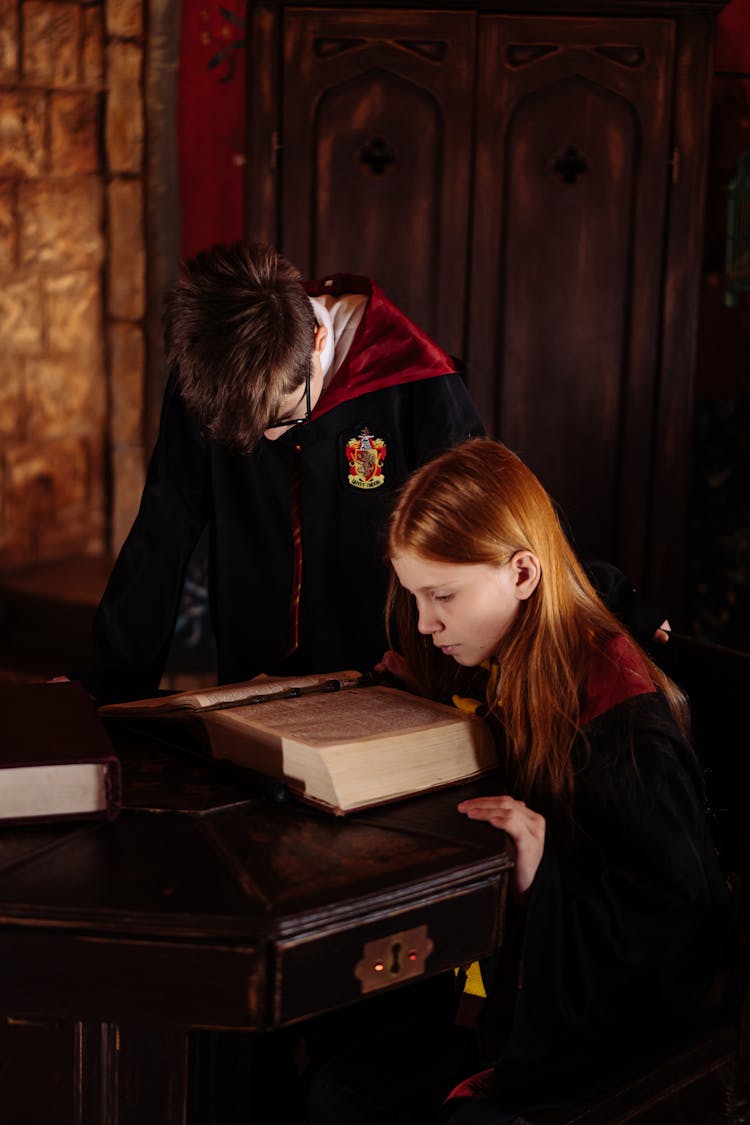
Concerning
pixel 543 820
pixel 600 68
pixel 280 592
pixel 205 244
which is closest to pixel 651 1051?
pixel 543 820

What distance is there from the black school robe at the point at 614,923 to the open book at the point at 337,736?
12cm

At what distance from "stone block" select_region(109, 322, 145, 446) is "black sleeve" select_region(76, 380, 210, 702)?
110 inches

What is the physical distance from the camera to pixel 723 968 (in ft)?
4.72

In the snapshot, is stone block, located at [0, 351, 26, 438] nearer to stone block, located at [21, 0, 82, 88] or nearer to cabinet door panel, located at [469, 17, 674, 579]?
stone block, located at [21, 0, 82, 88]

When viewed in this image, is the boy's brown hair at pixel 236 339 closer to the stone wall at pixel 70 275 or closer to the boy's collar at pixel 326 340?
the boy's collar at pixel 326 340

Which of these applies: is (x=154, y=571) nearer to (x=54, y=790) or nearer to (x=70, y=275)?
(x=54, y=790)

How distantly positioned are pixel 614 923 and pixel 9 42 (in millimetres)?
4728

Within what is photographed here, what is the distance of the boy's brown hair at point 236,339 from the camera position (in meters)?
1.71

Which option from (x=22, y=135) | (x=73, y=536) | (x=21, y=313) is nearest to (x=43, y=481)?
(x=73, y=536)

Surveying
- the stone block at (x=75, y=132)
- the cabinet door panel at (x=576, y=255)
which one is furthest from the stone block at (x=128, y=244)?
the cabinet door panel at (x=576, y=255)

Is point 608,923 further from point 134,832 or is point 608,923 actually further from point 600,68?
point 600,68

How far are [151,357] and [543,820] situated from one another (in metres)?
3.65

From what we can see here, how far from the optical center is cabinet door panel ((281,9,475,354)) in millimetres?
3498

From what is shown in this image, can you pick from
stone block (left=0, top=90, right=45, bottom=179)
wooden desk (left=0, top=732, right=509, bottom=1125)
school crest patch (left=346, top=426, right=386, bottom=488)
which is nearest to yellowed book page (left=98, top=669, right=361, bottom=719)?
wooden desk (left=0, top=732, right=509, bottom=1125)
